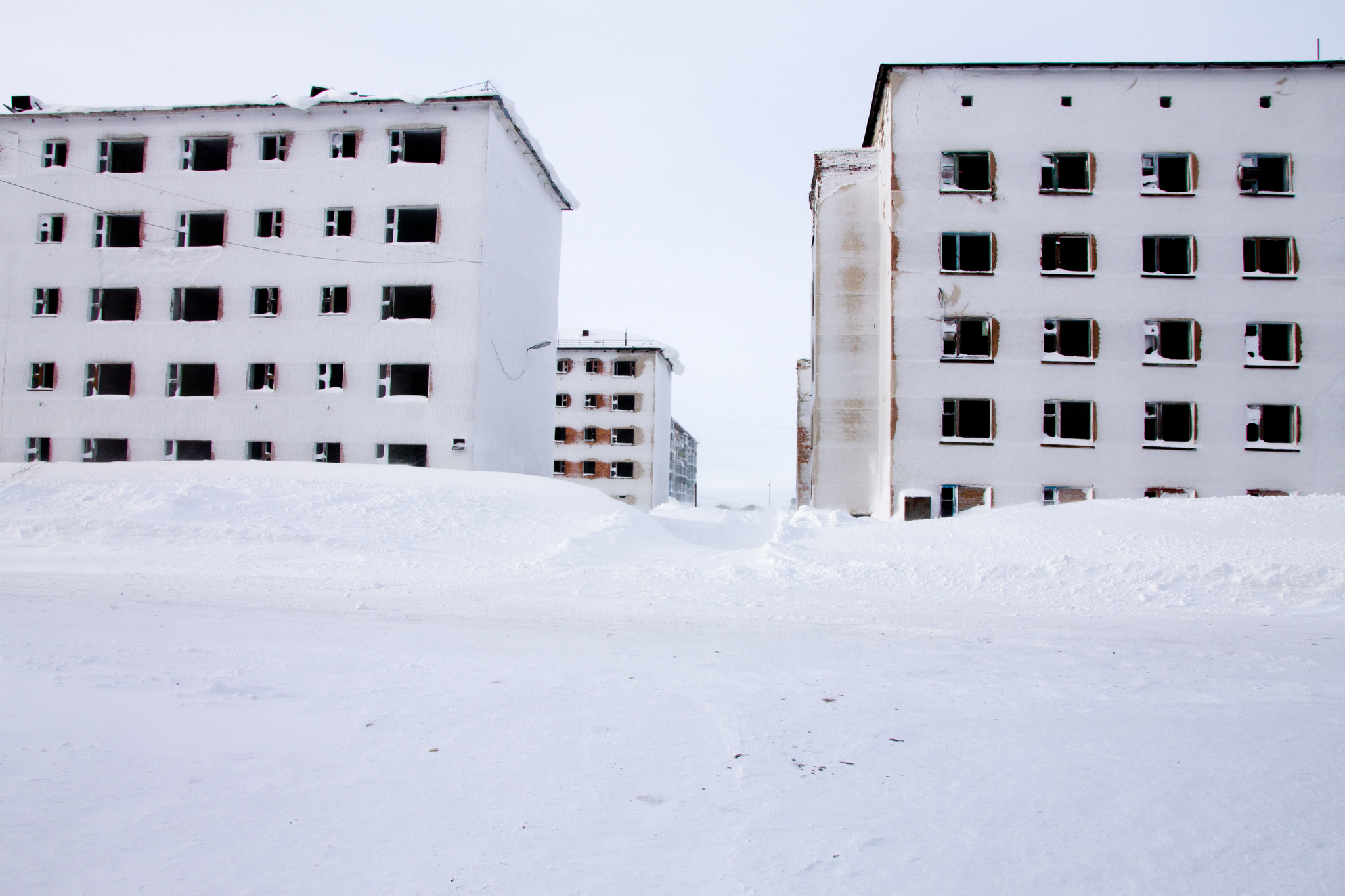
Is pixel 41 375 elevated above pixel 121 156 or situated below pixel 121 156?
below

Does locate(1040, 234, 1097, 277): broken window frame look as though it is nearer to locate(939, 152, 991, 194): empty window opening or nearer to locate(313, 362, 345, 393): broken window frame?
locate(939, 152, 991, 194): empty window opening

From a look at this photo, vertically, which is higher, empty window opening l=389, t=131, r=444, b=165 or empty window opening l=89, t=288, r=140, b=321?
empty window opening l=389, t=131, r=444, b=165

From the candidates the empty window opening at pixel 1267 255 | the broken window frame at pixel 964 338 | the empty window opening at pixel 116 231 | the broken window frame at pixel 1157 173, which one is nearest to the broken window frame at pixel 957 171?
the broken window frame at pixel 964 338

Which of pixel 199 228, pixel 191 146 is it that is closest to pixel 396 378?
A: pixel 199 228

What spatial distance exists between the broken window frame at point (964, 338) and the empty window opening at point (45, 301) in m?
33.6

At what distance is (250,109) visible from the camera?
2753 centimetres

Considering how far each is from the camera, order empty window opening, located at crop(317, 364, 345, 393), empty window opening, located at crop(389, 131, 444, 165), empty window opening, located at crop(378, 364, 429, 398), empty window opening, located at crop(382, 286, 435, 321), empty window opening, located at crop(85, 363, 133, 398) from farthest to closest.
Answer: empty window opening, located at crop(85, 363, 133, 398) < empty window opening, located at crop(389, 131, 444, 165) < empty window opening, located at crop(382, 286, 435, 321) < empty window opening, located at crop(317, 364, 345, 393) < empty window opening, located at crop(378, 364, 429, 398)

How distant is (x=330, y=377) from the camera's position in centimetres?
2683

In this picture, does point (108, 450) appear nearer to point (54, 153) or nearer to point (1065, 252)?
point (54, 153)

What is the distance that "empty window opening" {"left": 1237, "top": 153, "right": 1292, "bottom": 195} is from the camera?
2492 centimetres

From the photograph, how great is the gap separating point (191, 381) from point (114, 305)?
4925mm

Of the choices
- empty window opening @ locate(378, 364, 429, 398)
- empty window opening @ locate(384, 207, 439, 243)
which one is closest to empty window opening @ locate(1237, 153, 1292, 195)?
empty window opening @ locate(384, 207, 439, 243)

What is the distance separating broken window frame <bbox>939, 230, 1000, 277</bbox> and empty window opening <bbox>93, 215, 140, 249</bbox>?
1190 inches

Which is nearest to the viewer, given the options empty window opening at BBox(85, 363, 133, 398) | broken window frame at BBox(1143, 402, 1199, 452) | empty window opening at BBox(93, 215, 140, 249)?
broken window frame at BBox(1143, 402, 1199, 452)
